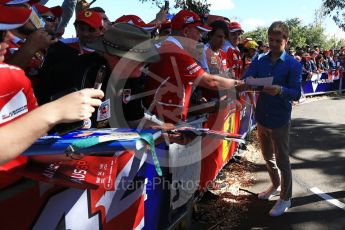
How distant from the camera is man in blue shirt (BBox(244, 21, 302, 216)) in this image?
175 inches

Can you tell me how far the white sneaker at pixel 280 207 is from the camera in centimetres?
470

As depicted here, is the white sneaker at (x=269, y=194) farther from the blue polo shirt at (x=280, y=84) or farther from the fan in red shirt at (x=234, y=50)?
the fan in red shirt at (x=234, y=50)

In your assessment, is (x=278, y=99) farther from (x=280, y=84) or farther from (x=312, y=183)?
(x=312, y=183)

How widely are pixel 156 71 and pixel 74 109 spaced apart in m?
1.94

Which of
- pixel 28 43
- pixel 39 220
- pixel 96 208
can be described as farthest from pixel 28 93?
pixel 28 43

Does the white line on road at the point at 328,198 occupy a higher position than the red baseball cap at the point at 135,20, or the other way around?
the red baseball cap at the point at 135,20

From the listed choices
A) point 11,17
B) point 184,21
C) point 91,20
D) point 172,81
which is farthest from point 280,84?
point 11,17

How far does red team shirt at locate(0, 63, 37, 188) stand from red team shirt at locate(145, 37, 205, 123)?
68.9 inches

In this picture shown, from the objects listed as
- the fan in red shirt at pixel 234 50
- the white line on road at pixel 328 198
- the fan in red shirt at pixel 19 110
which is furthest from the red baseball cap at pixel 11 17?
the fan in red shirt at pixel 234 50

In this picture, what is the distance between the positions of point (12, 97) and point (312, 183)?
515 centimetres

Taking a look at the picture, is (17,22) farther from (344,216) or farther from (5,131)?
(344,216)

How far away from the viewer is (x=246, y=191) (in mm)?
5551

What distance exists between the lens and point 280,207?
187 inches

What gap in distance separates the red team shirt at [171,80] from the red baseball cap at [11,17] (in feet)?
5.60
